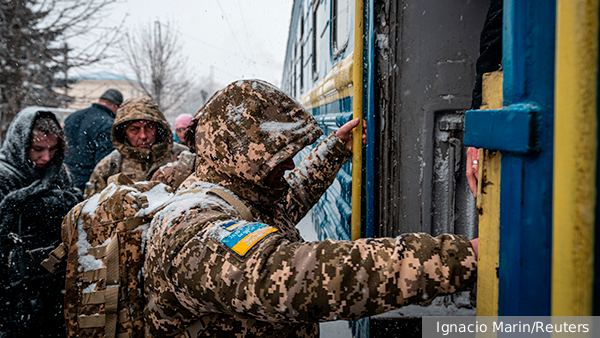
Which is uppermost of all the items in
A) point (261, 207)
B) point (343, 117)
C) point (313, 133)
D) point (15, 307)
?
point (343, 117)

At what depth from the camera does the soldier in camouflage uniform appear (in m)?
0.89

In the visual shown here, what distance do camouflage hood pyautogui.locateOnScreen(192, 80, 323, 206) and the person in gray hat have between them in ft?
11.0

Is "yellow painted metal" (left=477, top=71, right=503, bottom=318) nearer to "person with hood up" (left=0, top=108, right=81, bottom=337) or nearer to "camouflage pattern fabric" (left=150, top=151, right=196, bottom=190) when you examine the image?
"camouflage pattern fabric" (left=150, top=151, right=196, bottom=190)

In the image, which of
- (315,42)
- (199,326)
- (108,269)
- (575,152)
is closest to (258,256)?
(199,326)

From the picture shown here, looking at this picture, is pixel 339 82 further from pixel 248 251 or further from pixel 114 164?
pixel 114 164

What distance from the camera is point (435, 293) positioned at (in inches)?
34.5

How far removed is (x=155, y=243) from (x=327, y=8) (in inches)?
94.8

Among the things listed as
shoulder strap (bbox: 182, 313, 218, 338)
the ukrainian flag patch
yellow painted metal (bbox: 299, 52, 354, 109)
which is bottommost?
shoulder strap (bbox: 182, 313, 218, 338)

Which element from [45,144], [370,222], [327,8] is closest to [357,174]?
[370,222]

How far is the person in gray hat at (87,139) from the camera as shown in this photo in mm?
4207

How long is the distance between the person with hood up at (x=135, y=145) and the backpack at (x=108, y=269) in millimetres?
1737

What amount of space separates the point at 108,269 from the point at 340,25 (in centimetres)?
199

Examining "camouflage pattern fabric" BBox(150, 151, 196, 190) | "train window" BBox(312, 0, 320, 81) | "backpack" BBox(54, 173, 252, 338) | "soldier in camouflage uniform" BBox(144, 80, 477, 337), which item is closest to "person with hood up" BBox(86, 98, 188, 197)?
"camouflage pattern fabric" BBox(150, 151, 196, 190)

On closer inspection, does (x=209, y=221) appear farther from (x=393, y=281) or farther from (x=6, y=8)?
(x=6, y=8)
